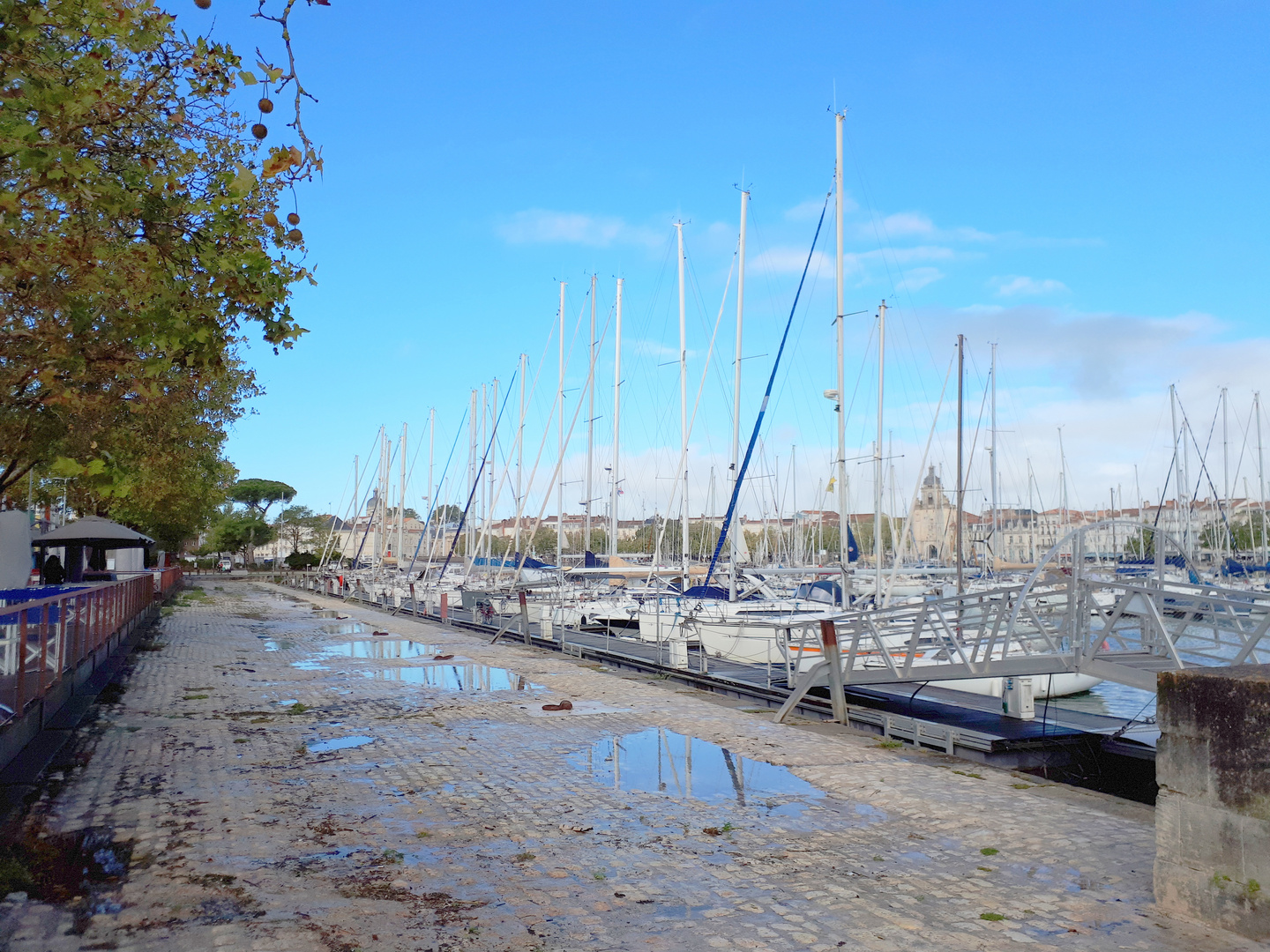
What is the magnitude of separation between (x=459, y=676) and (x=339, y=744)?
8.39 m

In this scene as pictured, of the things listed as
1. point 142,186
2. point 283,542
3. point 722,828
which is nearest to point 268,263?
point 142,186

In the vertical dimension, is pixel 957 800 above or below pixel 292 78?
below

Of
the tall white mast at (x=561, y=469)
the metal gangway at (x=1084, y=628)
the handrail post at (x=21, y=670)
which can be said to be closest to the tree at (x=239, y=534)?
the tall white mast at (x=561, y=469)

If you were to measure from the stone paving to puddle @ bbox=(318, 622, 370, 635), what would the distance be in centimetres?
1819

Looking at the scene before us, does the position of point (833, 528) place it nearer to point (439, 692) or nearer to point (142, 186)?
point (439, 692)

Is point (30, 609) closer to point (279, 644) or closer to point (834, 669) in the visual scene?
point (834, 669)

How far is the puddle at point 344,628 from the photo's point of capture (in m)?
34.2

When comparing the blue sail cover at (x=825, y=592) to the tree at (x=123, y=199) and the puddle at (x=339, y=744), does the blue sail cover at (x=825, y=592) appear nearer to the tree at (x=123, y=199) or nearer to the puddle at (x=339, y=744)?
the puddle at (x=339, y=744)

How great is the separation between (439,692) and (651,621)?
11.3 metres

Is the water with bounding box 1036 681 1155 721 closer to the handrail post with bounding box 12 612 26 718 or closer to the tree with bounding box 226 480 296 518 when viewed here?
the handrail post with bounding box 12 612 26 718

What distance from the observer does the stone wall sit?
6.14 meters

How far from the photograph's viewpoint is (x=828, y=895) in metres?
7.15

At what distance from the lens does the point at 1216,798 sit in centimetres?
635

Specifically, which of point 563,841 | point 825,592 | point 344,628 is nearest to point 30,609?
point 563,841
